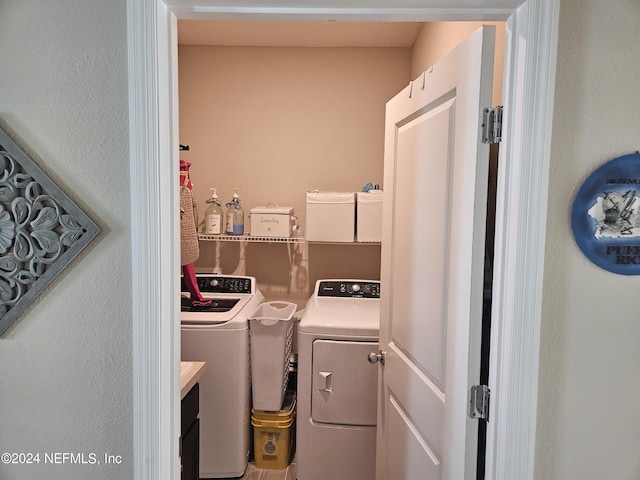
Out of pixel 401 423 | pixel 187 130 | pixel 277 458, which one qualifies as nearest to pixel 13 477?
pixel 401 423

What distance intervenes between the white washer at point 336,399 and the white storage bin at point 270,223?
634mm

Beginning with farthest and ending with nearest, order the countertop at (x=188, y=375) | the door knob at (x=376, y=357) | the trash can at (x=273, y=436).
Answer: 1. the trash can at (x=273, y=436)
2. the door knob at (x=376, y=357)
3. the countertop at (x=188, y=375)

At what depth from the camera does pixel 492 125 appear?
3.81 ft

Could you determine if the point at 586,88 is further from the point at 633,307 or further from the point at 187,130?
the point at 187,130

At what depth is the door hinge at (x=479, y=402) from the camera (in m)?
1.20

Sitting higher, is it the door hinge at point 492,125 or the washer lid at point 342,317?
the door hinge at point 492,125

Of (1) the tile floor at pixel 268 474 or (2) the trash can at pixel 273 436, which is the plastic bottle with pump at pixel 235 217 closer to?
(2) the trash can at pixel 273 436

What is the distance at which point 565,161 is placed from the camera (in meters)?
1.05

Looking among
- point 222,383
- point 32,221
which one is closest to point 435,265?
point 32,221

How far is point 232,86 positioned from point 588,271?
8.37 ft

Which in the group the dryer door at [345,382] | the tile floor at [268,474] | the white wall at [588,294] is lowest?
the tile floor at [268,474]

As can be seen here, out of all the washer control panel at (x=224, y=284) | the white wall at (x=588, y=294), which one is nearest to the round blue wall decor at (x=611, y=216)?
the white wall at (x=588, y=294)

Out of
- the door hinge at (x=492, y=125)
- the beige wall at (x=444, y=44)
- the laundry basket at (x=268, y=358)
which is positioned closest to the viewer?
the door hinge at (x=492, y=125)

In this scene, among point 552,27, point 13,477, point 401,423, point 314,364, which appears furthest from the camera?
point 314,364
